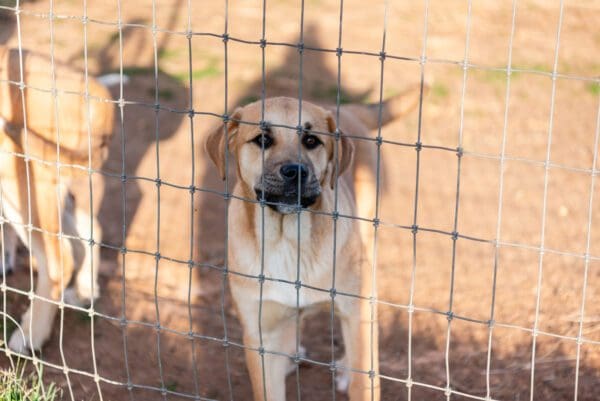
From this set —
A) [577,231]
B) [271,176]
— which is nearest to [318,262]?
[271,176]

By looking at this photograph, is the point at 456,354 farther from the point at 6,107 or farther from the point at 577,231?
the point at 6,107

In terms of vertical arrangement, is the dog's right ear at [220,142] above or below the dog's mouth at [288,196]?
above

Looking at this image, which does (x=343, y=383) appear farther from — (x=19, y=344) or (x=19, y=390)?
(x=19, y=344)

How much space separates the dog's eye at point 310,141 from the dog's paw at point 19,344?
6.54ft

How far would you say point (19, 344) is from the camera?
4.93m

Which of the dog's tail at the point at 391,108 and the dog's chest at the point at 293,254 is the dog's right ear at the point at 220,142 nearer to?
the dog's chest at the point at 293,254

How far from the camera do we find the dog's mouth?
145 inches

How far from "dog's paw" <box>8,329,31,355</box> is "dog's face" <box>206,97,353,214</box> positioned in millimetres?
1683

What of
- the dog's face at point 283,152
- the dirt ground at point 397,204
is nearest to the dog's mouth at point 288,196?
the dog's face at point 283,152

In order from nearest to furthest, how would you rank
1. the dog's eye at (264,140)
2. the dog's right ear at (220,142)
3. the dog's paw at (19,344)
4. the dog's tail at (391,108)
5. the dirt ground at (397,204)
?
the dog's eye at (264,140) → the dog's right ear at (220,142) → the dirt ground at (397,204) → the dog's paw at (19,344) → the dog's tail at (391,108)

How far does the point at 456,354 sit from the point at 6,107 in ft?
8.59

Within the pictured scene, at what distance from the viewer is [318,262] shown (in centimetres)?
400

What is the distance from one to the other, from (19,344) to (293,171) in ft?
6.94

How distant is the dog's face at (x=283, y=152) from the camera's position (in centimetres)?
369
